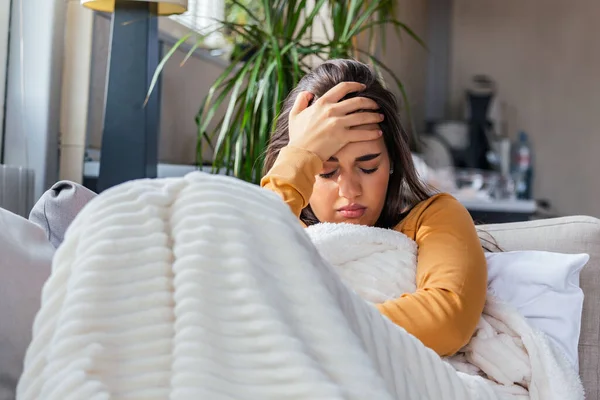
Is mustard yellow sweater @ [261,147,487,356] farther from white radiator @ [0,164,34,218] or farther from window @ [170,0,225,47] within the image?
window @ [170,0,225,47]

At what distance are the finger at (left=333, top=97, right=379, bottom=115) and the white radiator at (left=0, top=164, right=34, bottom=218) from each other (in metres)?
0.94

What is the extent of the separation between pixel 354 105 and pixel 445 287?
352 mm

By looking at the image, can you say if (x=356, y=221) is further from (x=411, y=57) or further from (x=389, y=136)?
(x=411, y=57)

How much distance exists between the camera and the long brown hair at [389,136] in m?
1.48

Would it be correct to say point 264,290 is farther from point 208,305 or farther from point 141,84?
point 141,84

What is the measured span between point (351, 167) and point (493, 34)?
270 inches

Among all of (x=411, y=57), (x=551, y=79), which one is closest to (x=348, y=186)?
(x=411, y=57)

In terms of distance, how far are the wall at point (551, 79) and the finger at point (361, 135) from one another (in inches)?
259

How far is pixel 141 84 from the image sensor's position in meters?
2.06

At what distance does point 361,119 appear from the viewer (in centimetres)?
140

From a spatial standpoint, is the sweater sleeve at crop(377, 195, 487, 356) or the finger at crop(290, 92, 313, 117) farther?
the finger at crop(290, 92, 313, 117)

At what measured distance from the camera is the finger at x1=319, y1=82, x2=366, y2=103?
55.8 inches

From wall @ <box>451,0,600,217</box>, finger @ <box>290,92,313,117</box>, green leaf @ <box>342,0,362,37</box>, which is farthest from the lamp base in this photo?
wall @ <box>451,0,600,217</box>

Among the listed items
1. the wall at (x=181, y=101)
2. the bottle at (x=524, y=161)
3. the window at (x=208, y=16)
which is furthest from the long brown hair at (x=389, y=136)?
the bottle at (x=524, y=161)
